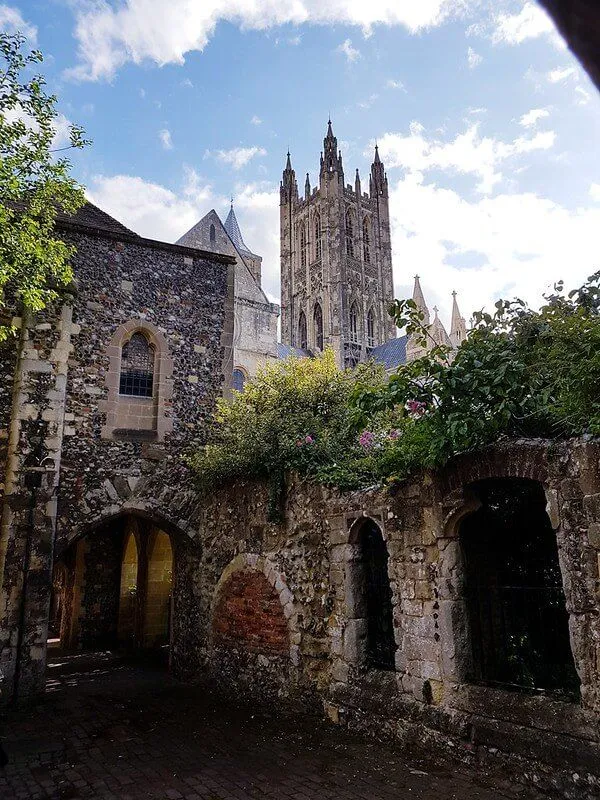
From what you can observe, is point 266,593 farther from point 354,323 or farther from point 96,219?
point 354,323

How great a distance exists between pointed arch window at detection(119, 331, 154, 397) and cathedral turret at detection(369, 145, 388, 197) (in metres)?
55.3

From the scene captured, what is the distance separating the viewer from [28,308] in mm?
9703

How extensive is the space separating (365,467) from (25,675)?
6.12m

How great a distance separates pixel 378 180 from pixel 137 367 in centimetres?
5715

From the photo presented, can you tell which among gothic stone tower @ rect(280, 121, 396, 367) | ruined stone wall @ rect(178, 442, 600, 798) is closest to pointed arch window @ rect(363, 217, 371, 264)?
gothic stone tower @ rect(280, 121, 396, 367)

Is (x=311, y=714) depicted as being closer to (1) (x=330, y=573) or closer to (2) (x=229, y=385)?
(1) (x=330, y=573)

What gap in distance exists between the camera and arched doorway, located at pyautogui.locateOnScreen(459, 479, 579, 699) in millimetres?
5977

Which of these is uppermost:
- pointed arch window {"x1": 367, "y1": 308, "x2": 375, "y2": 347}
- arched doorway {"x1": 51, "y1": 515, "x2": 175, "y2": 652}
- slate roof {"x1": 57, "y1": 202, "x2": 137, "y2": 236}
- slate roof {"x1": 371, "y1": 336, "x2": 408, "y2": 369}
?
pointed arch window {"x1": 367, "y1": 308, "x2": 375, "y2": 347}

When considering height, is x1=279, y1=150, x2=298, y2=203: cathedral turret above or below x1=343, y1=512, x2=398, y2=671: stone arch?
above

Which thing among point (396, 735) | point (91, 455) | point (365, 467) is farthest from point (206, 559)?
point (396, 735)

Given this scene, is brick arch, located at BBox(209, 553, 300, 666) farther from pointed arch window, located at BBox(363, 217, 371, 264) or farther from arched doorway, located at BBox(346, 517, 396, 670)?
pointed arch window, located at BBox(363, 217, 371, 264)

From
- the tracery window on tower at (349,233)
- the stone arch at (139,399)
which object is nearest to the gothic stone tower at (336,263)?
the tracery window on tower at (349,233)

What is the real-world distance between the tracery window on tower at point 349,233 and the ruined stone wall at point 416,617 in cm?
5046

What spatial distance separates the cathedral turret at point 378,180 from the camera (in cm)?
6094
